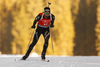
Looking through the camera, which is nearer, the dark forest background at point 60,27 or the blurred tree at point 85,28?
the dark forest background at point 60,27

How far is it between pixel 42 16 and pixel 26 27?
96.1 feet

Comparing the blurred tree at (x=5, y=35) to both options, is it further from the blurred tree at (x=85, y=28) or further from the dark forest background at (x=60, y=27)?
the blurred tree at (x=85, y=28)

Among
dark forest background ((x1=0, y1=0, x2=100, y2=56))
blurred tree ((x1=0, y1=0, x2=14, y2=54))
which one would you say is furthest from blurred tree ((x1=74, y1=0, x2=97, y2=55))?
blurred tree ((x1=0, y1=0, x2=14, y2=54))

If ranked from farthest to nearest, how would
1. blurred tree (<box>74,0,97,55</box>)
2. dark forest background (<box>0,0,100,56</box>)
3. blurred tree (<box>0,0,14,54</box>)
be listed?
blurred tree (<box>0,0,14,54</box>) → blurred tree (<box>74,0,97,55</box>) → dark forest background (<box>0,0,100,56</box>)

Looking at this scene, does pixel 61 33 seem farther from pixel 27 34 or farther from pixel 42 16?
pixel 42 16

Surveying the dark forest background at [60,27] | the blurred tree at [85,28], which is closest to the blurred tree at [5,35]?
the dark forest background at [60,27]

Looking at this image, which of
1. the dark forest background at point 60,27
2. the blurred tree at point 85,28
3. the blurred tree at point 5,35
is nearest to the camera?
the dark forest background at point 60,27

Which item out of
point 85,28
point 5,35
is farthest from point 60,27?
point 5,35

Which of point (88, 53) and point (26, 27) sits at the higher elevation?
point (26, 27)

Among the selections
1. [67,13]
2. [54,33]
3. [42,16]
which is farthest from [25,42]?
[42,16]

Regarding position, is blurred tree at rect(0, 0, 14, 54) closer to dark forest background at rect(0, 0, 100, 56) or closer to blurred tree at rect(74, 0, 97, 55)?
dark forest background at rect(0, 0, 100, 56)

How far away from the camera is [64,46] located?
38562 mm

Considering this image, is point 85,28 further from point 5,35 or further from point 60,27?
point 5,35

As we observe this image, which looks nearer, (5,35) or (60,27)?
(60,27)
